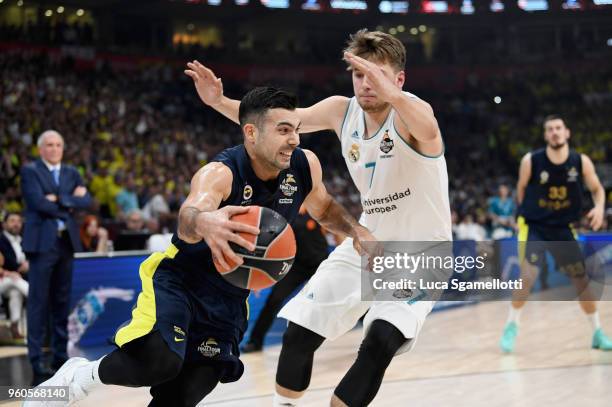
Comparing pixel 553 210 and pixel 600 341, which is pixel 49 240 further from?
pixel 600 341

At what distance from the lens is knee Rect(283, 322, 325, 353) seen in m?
4.34

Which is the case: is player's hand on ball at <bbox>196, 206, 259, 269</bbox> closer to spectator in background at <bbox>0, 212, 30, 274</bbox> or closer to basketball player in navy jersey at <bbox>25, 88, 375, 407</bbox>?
basketball player in navy jersey at <bbox>25, 88, 375, 407</bbox>

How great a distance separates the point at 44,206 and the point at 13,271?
7.22ft

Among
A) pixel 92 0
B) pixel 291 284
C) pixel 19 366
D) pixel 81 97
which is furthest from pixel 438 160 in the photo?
pixel 92 0

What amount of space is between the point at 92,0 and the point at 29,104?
812 centimetres

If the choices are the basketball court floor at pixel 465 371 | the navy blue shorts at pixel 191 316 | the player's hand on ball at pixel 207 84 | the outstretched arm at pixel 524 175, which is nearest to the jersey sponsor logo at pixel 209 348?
the navy blue shorts at pixel 191 316

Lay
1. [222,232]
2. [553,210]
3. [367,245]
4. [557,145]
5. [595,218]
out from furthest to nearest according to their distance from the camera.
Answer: [553,210] → [557,145] → [595,218] → [367,245] → [222,232]

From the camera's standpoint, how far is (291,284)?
824cm

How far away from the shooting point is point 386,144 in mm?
4266

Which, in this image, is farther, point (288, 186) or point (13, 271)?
point (13, 271)

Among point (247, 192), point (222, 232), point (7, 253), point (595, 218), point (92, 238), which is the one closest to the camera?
point (222, 232)

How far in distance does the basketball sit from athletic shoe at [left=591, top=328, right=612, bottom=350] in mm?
5292

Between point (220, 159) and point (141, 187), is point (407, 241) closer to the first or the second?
point (220, 159)

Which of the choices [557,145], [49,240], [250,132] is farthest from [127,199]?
[250,132]
